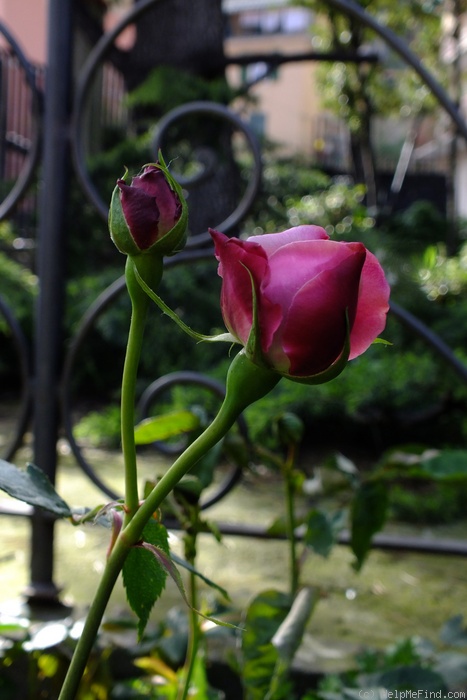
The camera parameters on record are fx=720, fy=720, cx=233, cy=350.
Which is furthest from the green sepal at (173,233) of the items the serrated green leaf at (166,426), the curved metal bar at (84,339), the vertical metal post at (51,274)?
the vertical metal post at (51,274)

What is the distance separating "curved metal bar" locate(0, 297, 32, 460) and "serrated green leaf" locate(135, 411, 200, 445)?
349mm

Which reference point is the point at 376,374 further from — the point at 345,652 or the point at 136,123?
the point at 136,123

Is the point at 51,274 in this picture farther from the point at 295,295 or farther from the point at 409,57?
the point at 295,295

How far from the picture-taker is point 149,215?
1.12ft

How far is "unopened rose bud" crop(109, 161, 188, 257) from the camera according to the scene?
1.12 feet

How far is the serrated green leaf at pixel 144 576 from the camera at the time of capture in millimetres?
360

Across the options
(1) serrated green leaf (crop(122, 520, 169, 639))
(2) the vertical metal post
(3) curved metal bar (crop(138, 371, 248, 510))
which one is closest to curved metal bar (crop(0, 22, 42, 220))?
(2) the vertical metal post

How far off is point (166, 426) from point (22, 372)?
15.4 inches

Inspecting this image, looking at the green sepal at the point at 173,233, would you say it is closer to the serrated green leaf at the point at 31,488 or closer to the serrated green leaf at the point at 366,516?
the serrated green leaf at the point at 31,488

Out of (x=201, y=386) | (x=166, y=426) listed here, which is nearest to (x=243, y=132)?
(x=201, y=386)

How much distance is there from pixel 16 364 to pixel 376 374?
2126 mm

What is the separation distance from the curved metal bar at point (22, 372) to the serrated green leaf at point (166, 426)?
0.35 meters

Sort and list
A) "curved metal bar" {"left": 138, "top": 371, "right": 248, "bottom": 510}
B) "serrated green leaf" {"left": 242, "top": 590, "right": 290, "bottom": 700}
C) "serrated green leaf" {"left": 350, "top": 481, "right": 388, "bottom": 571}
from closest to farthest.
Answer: "serrated green leaf" {"left": 242, "top": 590, "right": 290, "bottom": 700}
"serrated green leaf" {"left": 350, "top": 481, "right": 388, "bottom": 571}
"curved metal bar" {"left": 138, "top": 371, "right": 248, "bottom": 510}

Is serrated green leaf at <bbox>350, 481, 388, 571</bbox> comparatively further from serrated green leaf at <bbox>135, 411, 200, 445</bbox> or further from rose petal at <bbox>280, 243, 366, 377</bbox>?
rose petal at <bbox>280, 243, 366, 377</bbox>
